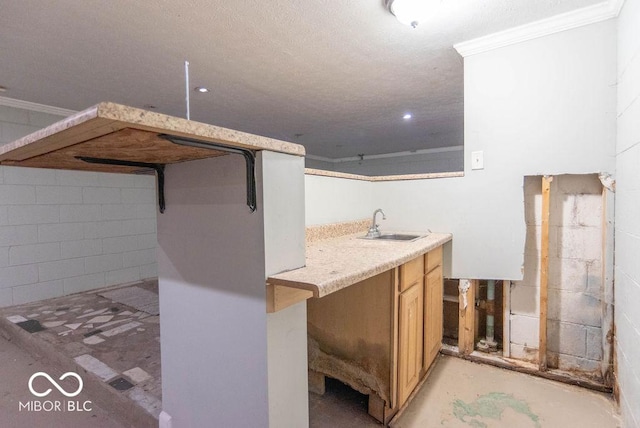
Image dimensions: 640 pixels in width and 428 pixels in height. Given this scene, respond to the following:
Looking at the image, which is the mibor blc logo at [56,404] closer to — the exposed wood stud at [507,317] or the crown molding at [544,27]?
the exposed wood stud at [507,317]

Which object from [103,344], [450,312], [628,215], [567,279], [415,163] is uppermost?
[415,163]

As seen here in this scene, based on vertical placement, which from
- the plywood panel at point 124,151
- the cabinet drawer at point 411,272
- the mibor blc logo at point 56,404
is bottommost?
the mibor blc logo at point 56,404

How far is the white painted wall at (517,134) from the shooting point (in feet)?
5.67

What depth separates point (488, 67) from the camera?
205 cm

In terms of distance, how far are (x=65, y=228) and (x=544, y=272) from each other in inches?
179

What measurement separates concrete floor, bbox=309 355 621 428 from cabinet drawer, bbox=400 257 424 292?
2.16 feet

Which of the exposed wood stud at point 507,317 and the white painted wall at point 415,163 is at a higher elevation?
the white painted wall at point 415,163

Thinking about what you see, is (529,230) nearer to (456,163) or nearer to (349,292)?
(349,292)

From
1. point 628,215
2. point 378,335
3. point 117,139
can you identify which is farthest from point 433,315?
point 117,139

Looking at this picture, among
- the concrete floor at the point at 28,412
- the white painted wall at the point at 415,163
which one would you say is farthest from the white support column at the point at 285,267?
the white painted wall at the point at 415,163

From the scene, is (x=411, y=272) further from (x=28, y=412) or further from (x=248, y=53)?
(x=28, y=412)

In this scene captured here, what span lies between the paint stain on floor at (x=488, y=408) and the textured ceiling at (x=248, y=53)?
212cm

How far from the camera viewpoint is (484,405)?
164 cm

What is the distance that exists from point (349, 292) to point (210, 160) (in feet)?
3.11
